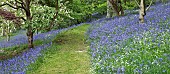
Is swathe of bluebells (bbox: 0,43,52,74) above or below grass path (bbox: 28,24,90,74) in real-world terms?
above

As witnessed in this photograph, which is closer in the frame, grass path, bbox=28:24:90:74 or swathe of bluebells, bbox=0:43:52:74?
swathe of bluebells, bbox=0:43:52:74

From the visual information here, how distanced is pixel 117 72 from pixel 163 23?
810 centimetres

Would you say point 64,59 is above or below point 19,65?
below

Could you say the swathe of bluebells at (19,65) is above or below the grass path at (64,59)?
above

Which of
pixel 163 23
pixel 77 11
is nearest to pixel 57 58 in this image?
pixel 163 23

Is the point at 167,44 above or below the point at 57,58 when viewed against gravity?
above

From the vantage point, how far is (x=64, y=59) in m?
14.9

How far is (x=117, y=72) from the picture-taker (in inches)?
334

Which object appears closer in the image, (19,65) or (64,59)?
(19,65)

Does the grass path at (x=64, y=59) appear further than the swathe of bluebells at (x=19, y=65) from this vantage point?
Yes

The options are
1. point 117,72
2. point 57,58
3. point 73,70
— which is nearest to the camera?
point 117,72

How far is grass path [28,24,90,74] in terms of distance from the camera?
41.1 feet

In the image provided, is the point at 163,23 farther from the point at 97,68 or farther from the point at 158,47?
the point at 97,68

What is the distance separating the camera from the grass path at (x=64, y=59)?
12.5 metres
